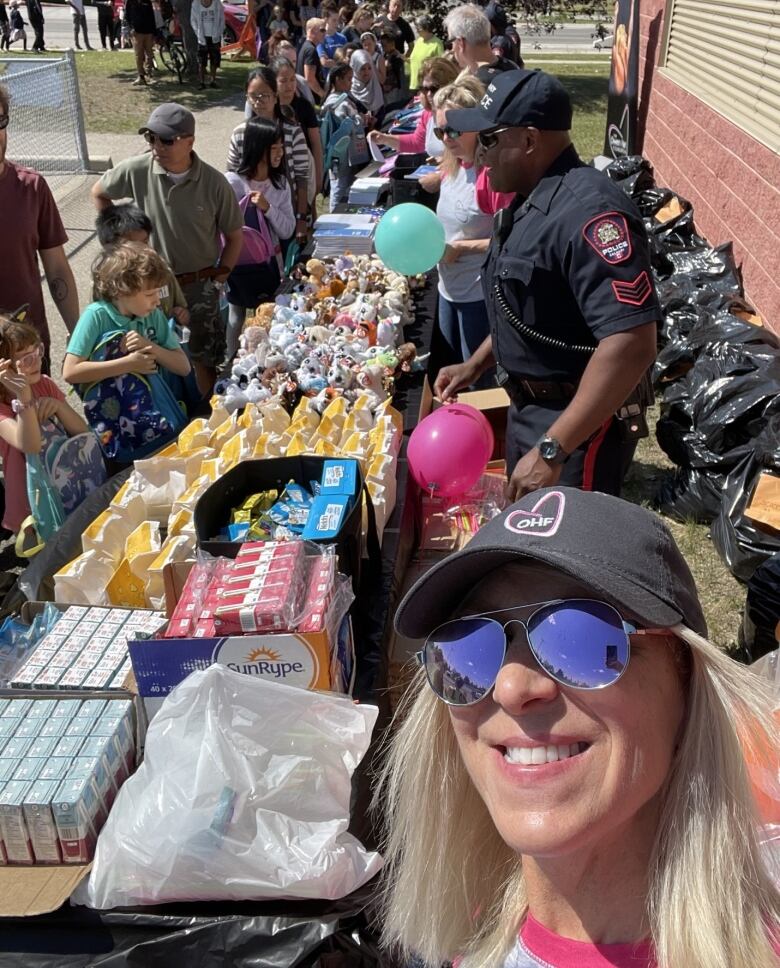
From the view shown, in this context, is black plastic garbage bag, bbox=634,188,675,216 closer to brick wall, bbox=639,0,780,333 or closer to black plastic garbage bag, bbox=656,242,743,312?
brick wall, bbox=639,0,780,333

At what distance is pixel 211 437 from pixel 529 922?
244cm

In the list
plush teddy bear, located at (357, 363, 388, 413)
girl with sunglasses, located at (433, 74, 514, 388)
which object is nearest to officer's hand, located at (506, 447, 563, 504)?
plush teddy bear, located at (357, 363, 388, 413)

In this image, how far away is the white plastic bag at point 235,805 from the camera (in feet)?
5.71

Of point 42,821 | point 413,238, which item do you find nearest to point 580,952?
point 42,821

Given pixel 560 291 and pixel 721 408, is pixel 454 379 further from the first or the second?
pixel 721 408

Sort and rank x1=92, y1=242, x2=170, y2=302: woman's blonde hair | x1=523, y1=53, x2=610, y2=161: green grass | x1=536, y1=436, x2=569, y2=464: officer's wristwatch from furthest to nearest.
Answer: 1. x1=523, y1=53, x2=610, y2=161: green grass
2. x1=92, y1=242, x2=170, y2=302: woman's blonde hair
3. x1=536, y1=436, x2=569, y2=464: officer's wristwatch

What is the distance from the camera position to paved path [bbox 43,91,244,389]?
7.59 m

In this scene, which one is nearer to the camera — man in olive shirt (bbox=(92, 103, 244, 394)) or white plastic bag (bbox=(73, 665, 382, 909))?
white plastic bag (bbox=(73, 665, 382, 909))

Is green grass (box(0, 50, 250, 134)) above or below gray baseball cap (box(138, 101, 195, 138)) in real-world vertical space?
below

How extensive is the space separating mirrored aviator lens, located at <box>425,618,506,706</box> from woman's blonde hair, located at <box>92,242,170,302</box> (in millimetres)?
2846

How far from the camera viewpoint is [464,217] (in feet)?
14.5

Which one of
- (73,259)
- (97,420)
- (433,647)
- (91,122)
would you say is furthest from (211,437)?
(91,122)

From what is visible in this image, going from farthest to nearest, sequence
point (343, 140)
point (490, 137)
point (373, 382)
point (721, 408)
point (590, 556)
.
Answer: point (343, 140)
point (721, 408)
point (373, 382)
point (490, 137)
point (590, 556)

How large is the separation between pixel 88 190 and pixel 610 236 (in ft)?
31.3
